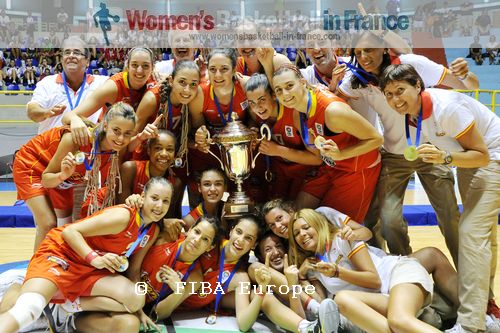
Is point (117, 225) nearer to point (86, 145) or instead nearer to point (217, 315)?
point (86, 145)

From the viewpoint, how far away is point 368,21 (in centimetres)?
420

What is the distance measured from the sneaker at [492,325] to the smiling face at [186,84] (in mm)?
2306

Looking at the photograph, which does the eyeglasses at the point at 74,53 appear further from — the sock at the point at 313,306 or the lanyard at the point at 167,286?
the sock at the point at 313,306

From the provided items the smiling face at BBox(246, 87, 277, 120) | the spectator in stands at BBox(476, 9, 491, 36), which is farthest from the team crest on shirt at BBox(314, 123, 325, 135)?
the spectator in stands at BBox(476, 9, 491, 36)

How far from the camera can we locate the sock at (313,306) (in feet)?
10.7

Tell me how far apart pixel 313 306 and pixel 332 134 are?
3.65 ft

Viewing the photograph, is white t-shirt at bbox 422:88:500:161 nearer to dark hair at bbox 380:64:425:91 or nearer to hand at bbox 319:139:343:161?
dark hair at bbox 380:64:425:91

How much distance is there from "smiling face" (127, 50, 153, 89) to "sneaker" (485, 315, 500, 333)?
273cm

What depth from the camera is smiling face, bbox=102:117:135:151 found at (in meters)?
3.45

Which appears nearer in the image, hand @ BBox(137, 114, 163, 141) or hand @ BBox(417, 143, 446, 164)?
hand @ BBox(417, 143, 446, 164)

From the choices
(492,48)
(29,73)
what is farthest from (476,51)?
(29,73)

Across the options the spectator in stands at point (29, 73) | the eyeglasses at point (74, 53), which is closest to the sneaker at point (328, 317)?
the eyeglasses at point (74, 53)

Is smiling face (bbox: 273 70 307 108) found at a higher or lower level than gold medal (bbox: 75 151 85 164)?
higher

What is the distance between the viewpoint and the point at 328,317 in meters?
2.97
